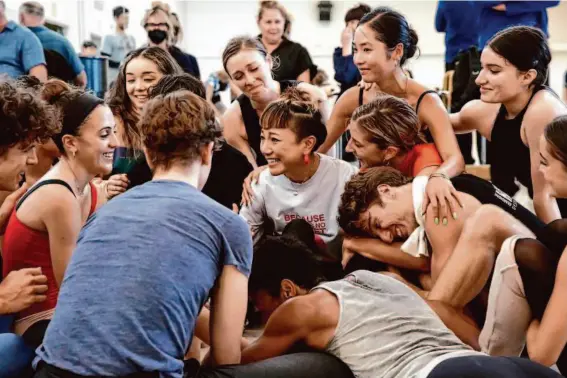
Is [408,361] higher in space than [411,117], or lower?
lower

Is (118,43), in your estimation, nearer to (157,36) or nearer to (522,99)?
(157,36)

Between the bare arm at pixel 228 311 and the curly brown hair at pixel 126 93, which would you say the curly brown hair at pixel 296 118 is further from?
the bare arm at pixel 228 311

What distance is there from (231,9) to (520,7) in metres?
9.36

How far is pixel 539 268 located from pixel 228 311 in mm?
843

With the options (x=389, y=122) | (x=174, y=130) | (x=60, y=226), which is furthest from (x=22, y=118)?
(x=389, y=122)

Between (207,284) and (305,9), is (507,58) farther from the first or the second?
(305,9)

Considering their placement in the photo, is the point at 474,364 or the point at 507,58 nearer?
the point at 474,364

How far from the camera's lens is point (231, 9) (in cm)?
1310

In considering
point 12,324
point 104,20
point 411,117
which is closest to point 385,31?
point 411,117

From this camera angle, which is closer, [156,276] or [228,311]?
[156,276]

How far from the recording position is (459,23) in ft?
15.7

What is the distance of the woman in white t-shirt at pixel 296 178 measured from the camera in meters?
2.71

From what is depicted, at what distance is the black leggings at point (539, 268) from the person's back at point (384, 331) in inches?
11.4

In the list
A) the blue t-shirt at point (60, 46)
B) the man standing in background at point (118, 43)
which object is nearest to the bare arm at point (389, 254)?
the blue t-shirt at point (60, 46)
